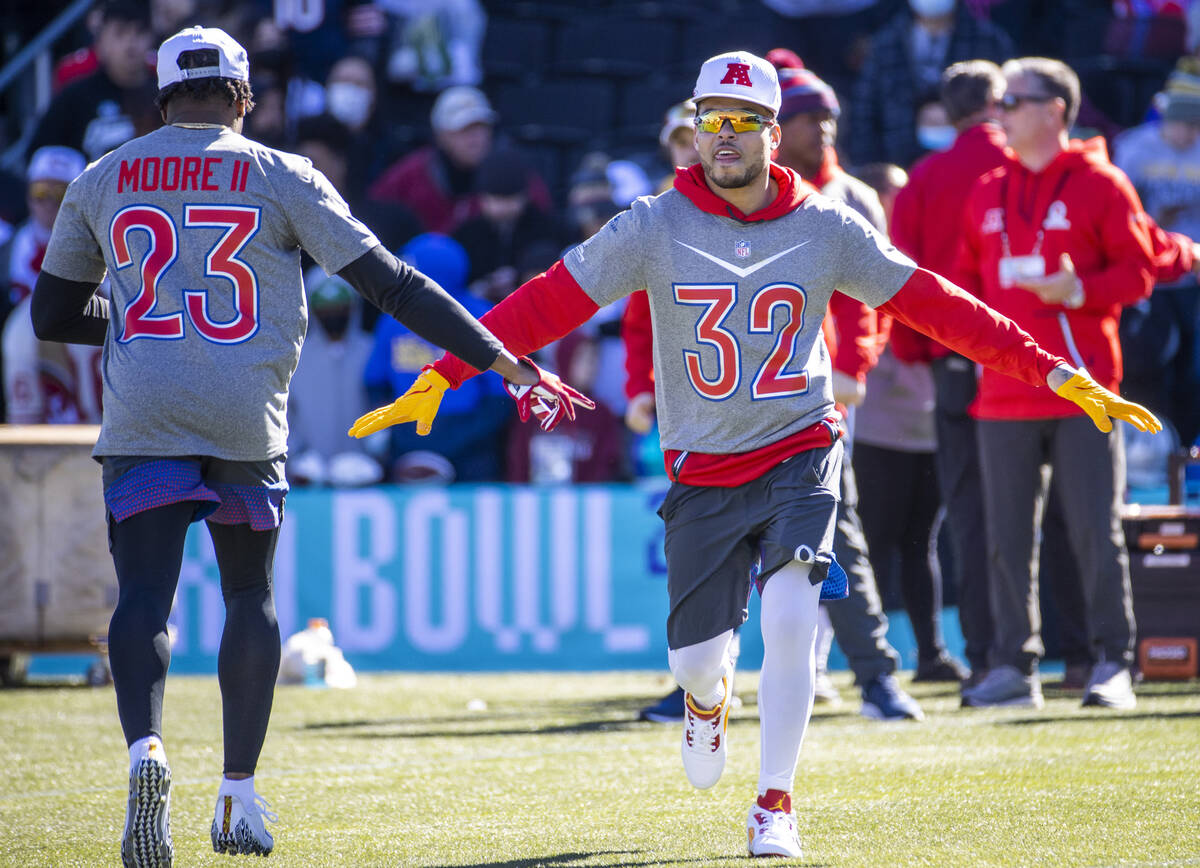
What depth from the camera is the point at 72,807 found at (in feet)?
15.9

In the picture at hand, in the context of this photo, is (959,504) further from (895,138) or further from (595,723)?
(895,138)

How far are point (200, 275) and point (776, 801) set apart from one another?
1.78 meters

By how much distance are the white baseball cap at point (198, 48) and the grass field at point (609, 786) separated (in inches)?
71.9

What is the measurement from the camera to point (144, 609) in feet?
12.8

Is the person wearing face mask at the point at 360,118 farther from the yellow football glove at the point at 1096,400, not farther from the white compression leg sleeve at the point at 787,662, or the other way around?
the white compression leg sleeve at the point at 787,662

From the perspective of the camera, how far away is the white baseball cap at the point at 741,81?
172 inches

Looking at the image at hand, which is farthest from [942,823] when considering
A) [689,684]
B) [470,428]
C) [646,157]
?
[646,157]

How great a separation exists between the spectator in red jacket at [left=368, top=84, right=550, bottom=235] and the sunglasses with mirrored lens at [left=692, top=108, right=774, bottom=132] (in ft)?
23.7

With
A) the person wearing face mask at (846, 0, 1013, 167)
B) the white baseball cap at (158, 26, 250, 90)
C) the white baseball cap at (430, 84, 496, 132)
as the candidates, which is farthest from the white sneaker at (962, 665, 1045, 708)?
the white baseball cap at (430, 84, 496, 132)

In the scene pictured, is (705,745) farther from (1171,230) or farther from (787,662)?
(1171,230)

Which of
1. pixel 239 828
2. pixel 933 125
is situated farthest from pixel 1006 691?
pixel 933 125

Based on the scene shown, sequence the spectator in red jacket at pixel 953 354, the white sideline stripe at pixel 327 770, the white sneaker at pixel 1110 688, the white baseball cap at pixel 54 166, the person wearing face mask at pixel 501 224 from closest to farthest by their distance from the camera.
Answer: the white sideline stripe at pixel 327 770 < the white sneaker at pixel 1110 688 < the spectator in red jacket at pixel 953 354 < the white baseball cap at pixel 54 166 < the person wearing face mask at pixel 501 224

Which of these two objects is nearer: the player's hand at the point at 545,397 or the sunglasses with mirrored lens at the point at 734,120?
the player's hand at the point at 545,397

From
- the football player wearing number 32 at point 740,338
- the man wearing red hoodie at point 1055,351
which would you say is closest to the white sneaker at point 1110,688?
the man wearing red hoodie at point 1055,351
